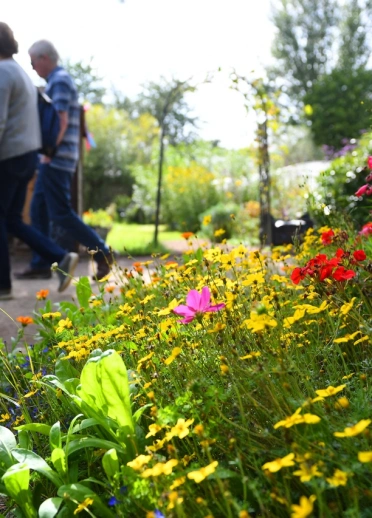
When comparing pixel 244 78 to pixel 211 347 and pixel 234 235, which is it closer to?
pixel 234 235

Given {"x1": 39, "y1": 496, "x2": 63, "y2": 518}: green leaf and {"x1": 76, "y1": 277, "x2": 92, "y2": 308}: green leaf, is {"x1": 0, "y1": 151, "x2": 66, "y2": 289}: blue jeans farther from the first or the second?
{"x1": 39, "y1": 496, "x2": 63, "y2": 518}: green leaf

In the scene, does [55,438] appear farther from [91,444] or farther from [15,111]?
[15,111]

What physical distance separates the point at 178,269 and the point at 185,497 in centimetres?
130

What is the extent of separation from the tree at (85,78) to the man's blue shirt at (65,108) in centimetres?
2751

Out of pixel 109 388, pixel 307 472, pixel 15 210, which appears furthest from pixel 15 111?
pixel 307 472

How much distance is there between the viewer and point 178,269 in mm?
2793

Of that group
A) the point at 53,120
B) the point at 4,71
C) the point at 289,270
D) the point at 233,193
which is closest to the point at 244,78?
the point at 53,120

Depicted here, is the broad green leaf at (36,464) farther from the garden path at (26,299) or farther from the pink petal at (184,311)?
the garden path at (26,299)

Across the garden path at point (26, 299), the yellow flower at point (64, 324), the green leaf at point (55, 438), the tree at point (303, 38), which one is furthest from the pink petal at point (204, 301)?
the tree at point (303, 38)

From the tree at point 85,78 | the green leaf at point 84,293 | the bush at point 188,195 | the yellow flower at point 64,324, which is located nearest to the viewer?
the yellow flower at point 64,324

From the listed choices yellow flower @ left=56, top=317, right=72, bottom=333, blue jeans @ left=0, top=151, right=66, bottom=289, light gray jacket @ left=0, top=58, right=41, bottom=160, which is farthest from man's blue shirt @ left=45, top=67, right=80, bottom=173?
yellow flower @ left=56, top=317, right=72, bottom=333

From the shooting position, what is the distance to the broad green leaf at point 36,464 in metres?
1.88

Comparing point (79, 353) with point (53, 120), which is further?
point (53, 120)

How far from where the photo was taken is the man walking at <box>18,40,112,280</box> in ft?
19.0
